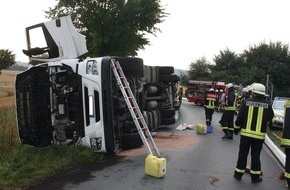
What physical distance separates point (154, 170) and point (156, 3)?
1875cm

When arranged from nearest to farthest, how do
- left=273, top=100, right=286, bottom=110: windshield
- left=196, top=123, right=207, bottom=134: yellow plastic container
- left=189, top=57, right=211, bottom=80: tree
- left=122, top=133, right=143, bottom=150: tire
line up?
left=122, top=133, right=143, bottom=150: tire, left=196, top=123, right=207, bottom=134: yellow plastic container, left=273, top=100, right=286, bottom=110: windshield, left=189, top=57, right=211, bottom=80: tree

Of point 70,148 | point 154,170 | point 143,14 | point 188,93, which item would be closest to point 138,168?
point 154,170

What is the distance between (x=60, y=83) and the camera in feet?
25.9

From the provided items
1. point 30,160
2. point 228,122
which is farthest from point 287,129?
point 228,122

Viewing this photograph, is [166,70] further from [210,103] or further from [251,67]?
[251,67]

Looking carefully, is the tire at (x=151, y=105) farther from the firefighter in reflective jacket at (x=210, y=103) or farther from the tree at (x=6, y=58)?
the tree at (x=6, y=58)

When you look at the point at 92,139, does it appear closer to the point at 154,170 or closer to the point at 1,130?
the point at 154,170

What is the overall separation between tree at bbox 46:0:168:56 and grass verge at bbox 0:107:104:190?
1378cm

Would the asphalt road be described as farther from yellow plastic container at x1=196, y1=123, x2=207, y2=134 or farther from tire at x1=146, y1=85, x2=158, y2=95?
yellow plastic container at x1=196, y1=123, x2=207, y2=134

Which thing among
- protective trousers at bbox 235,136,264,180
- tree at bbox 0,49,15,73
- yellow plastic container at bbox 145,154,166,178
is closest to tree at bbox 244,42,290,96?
tree at bbox 0,49,15,73

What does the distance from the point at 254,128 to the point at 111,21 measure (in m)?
16.9

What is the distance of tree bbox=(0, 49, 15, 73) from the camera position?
33.8 metres

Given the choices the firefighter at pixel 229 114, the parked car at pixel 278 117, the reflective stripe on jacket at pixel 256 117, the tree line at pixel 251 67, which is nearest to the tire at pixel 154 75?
the firefighter at pixel 229 114

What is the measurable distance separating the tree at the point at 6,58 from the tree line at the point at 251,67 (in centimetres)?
2124
